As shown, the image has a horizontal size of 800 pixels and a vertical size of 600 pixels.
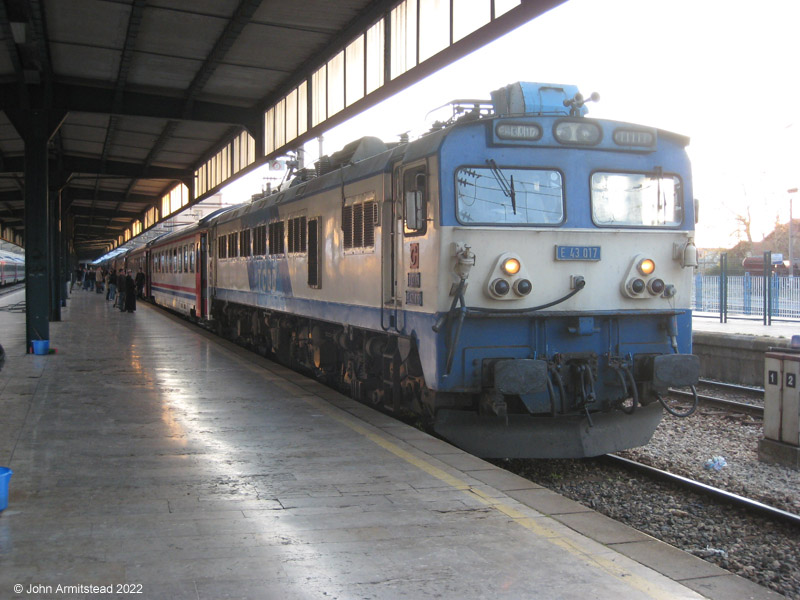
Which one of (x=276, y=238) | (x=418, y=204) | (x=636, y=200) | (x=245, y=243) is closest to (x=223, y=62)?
(x=245, y=243)

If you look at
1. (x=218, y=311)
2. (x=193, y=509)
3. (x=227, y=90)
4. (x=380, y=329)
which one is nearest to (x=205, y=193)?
(x=218, y=311)

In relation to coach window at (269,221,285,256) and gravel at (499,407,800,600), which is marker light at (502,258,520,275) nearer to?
gravel at (499,407,800,600)

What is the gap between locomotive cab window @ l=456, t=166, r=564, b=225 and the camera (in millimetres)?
7586

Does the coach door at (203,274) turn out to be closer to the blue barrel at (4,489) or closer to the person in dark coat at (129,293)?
the person in dark coat at (129,293)

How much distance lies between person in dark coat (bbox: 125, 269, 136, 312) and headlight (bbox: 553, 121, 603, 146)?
22795 mm

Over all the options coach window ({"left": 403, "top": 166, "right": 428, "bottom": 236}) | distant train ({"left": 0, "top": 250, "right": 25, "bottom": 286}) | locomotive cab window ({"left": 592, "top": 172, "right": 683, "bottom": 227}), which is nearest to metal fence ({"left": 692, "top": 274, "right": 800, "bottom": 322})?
locomotive cab window ({"left": 592, "top": 172, "right": 683, "bottom": 227})

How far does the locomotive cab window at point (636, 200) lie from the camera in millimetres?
8062

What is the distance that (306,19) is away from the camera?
13258 millimetres

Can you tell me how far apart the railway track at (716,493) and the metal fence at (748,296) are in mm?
12342

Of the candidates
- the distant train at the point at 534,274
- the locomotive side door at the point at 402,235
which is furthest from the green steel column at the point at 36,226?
the locomotive side door at the point at 402,235

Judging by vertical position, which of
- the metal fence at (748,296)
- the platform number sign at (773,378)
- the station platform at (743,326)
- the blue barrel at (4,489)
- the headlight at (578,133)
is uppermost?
the headlight at (578,133)

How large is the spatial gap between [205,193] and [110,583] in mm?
24117

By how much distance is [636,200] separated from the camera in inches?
323

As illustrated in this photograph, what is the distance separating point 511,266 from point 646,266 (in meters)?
1.53
